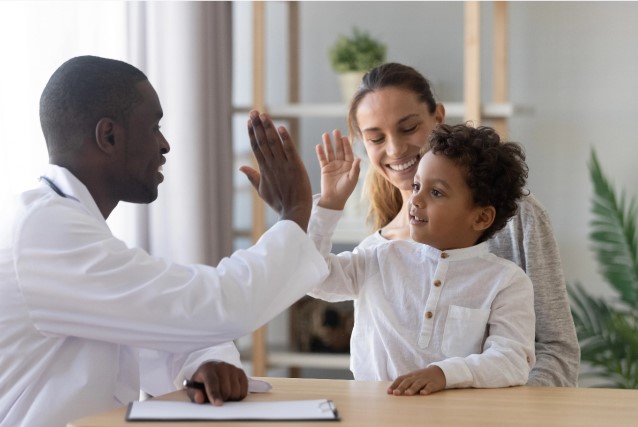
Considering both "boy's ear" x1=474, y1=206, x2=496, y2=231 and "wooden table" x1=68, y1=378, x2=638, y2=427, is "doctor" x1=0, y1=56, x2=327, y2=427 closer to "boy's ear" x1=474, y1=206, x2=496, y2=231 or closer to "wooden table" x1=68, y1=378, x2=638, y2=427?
"wooden table" x1=68, y1=378, x2=638, y2=427

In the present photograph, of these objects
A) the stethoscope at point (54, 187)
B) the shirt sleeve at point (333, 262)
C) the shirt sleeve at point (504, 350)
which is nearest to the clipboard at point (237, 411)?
the shirt sleeve at point (504, 350)

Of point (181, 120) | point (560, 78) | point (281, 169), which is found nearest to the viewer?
point (281, 169)

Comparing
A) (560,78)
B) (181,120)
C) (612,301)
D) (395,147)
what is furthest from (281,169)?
(560,78)

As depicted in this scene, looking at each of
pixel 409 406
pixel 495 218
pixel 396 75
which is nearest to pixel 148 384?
pixel 409 406

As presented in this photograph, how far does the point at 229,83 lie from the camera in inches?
152

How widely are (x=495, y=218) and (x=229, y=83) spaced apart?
7.22 ft

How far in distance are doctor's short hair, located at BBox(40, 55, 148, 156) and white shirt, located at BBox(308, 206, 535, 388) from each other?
1.51ft

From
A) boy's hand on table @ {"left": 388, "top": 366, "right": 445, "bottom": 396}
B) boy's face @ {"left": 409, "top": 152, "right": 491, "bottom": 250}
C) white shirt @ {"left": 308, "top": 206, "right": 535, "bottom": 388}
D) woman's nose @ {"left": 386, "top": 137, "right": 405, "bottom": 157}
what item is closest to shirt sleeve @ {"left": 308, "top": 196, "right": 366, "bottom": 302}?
white shirt @ {"left": 308, "top": 206, "right": 535, "bottom": 388}

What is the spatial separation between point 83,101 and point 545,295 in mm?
957

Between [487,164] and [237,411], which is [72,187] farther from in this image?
[487,164]

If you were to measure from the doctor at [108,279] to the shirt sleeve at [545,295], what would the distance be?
0.57 metres

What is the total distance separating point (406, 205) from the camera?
2.18 metres

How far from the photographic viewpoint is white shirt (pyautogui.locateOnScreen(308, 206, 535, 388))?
64.0 inches

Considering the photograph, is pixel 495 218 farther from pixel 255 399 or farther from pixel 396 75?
pixel 255 399
